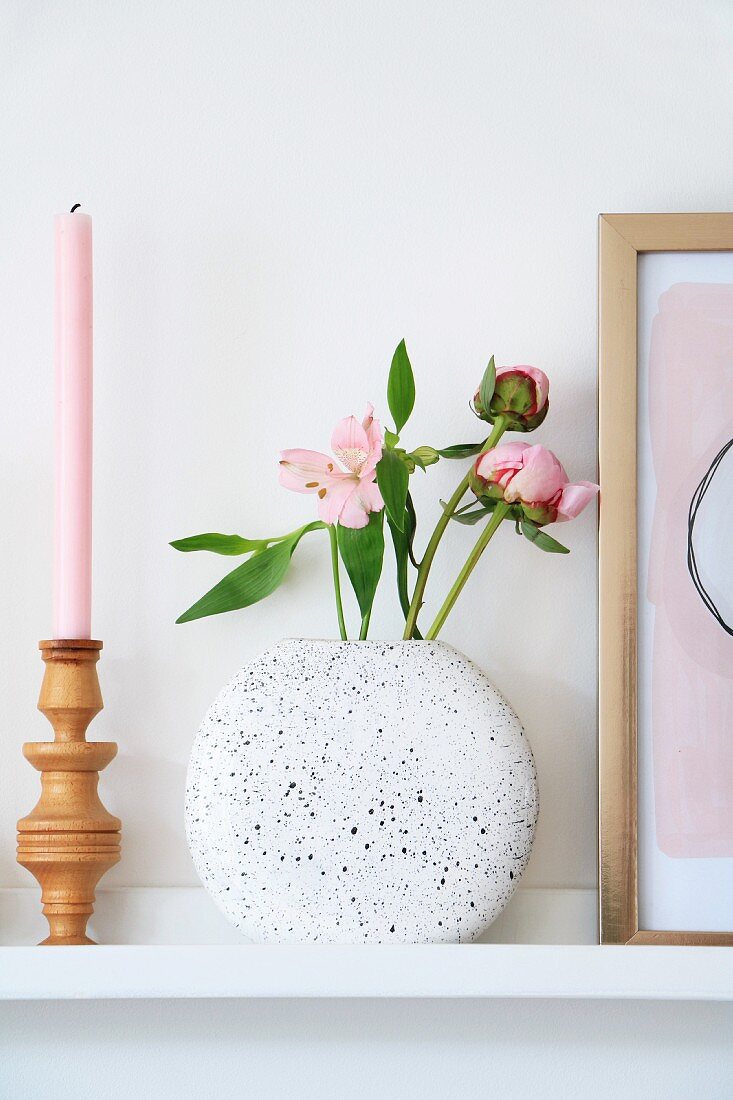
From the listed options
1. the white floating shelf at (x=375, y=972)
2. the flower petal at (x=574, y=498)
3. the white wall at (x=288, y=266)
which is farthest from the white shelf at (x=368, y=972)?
the flower petal at (x=574, y=498)

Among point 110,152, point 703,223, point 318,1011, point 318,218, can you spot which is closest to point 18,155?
point 110,152

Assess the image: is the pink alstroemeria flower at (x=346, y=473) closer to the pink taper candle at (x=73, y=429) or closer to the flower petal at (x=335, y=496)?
the flower petal at (x=335, y=496)

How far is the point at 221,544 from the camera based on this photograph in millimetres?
648

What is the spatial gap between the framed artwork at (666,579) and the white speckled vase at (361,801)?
6 cm

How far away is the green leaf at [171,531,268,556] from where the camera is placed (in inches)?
25.2

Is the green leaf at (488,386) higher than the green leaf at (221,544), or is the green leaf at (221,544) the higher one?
the green leaf at (488,386)

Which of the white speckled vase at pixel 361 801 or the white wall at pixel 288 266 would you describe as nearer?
the white speckled vase at pixel 361 801

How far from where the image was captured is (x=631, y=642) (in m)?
0.62

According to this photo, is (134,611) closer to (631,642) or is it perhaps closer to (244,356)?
(244,356)

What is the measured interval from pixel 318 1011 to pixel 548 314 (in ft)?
1.42

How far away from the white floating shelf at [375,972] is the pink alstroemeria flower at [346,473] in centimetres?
22

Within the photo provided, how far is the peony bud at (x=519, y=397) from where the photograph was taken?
62cm

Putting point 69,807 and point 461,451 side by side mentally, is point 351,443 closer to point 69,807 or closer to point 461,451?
point 461,451

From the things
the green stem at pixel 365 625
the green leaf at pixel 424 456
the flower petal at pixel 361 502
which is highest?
the green leaf at pixel 424 456
